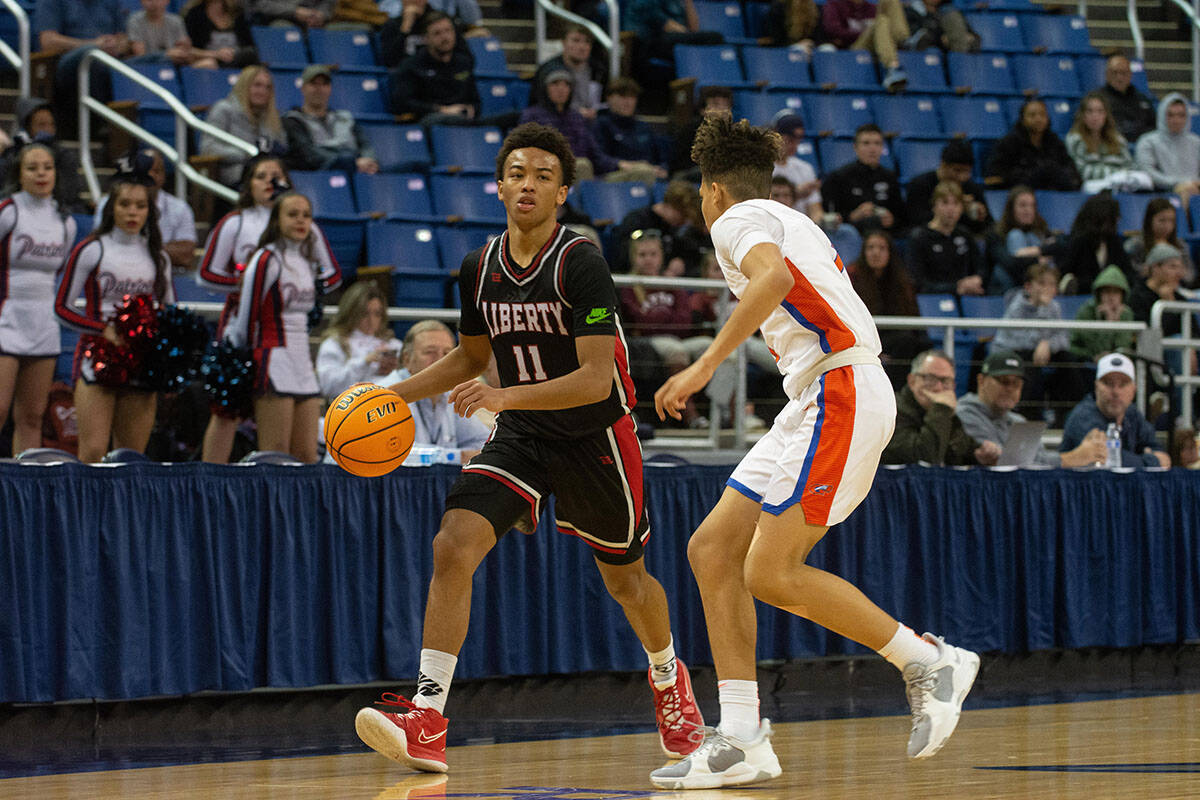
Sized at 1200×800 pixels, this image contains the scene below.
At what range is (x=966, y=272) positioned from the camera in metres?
13.8

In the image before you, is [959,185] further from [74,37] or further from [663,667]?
[663,667]

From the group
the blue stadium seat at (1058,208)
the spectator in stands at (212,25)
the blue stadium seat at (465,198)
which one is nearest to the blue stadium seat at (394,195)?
the blue stadium seat at (465,198)

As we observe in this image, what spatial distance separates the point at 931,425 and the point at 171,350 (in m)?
4.12

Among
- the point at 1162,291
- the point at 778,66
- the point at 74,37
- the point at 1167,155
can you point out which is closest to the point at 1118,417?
the point at 1162,291

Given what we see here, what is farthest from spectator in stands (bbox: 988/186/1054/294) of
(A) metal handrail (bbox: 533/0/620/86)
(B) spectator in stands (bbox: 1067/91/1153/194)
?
(A) metal handrail (bbox: 533/0/620/86)

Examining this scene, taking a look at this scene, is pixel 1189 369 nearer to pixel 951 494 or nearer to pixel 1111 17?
pixel 951 494

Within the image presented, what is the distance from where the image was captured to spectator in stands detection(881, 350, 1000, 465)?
9891 mm

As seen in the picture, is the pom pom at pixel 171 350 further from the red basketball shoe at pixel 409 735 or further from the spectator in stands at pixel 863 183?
the spectator in stands at pixel 863 183

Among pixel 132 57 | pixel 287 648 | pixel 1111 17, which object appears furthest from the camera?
pixel 1111 17

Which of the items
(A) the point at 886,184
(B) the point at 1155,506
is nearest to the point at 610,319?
(B) the point at 1155,506

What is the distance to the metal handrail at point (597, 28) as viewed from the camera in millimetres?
15445

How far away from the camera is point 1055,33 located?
18.5m

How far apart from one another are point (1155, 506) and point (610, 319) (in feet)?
17.4

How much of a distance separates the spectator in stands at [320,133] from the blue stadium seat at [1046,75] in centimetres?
745
